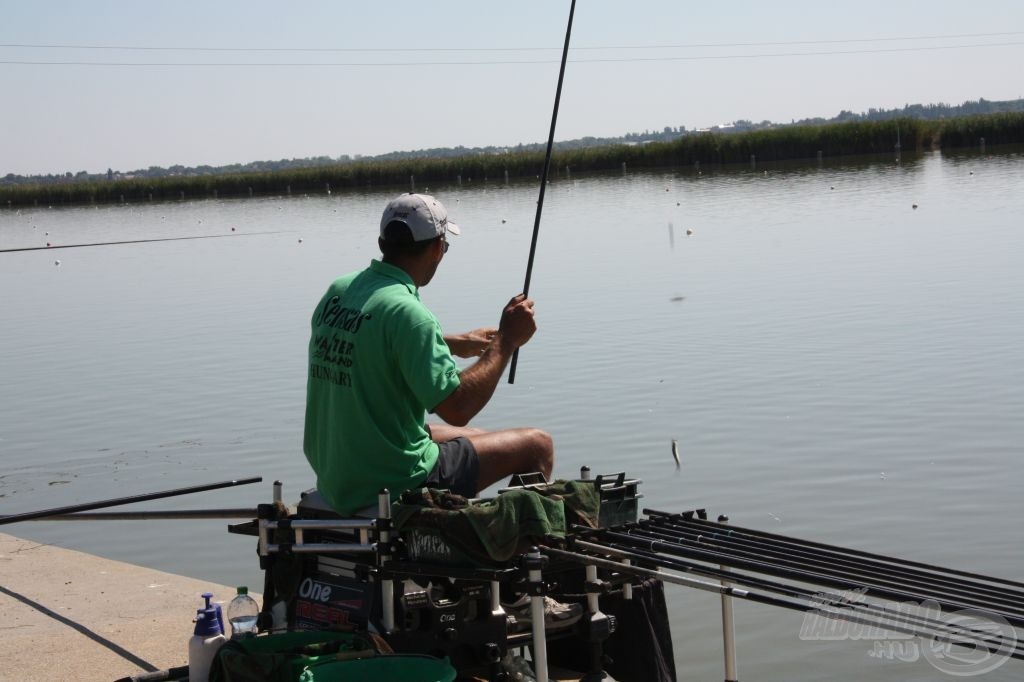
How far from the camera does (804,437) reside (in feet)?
28.4

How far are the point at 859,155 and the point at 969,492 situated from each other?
159ft

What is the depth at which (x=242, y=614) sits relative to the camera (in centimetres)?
444

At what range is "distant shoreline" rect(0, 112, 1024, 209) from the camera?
52969mm

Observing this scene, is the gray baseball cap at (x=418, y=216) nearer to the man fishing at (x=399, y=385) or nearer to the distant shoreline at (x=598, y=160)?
the man fishing at (x=399, y=385)

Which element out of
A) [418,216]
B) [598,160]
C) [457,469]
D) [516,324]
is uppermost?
[598,160]

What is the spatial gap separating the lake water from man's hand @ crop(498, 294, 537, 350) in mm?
1969

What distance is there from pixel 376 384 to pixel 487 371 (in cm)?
32

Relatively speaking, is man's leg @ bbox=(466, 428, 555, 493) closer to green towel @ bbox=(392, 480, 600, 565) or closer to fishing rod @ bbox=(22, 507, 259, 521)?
green towel @ bbox=(392, 480, 600, 565)

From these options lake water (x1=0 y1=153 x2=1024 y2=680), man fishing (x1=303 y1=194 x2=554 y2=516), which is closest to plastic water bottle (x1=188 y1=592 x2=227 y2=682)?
man fishing (x1=303 y1=194 x2=554 y2=516)

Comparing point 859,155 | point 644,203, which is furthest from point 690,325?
point 859,155

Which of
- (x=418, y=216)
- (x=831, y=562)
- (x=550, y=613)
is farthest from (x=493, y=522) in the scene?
(x=418, y=216)

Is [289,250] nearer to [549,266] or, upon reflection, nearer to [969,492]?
[549,266]

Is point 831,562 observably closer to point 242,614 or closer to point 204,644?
point 204,644

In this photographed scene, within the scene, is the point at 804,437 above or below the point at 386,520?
below
